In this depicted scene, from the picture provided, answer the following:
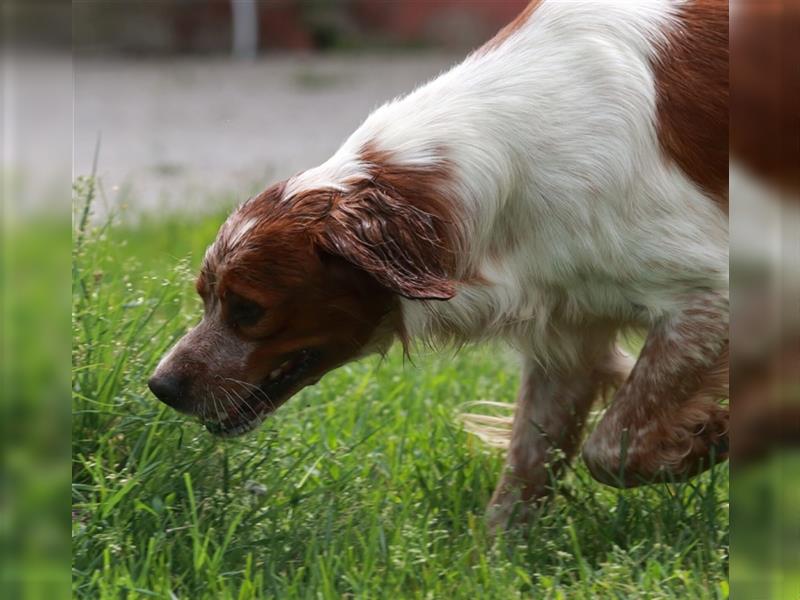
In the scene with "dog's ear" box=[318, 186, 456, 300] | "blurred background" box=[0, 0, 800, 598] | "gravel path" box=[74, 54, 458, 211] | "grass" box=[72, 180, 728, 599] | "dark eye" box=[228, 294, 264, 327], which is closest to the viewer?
"blurred background" box=[0, 0, 800, 598]

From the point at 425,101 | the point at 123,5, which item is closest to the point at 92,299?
the point at 425,101

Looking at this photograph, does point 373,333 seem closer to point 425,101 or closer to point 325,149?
point 425,101

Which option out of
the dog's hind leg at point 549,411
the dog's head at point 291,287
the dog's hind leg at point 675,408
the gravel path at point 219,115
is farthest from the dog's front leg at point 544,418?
the gravel path at point 219,115

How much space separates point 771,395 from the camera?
1.74 metres

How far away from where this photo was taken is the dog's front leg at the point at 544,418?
378 centimetres

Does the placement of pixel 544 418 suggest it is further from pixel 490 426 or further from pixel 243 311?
pixel 243 311

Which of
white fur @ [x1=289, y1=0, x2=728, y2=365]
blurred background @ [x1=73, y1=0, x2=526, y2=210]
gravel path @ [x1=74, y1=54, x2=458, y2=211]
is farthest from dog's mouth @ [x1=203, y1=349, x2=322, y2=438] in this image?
blurred background @ [x1=73, y1=0, x2=526, y2=210]

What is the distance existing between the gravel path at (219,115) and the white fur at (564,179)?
3.03 meters

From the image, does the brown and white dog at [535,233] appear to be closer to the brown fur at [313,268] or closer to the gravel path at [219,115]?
the brown fur at [313,268]

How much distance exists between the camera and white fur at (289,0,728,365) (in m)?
3.21

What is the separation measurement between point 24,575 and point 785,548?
3.19 ft

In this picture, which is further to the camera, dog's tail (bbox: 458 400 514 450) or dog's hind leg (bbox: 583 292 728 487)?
dog's tail (bbox: 458 400 514 450)

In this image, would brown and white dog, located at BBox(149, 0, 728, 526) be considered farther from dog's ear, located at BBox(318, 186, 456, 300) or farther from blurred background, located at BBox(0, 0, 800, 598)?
blurred background, located at BBox(0, 0, 800, 598)

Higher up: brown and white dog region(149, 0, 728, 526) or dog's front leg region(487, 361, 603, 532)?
brown and white dog region(149, 0, 728, 526)
